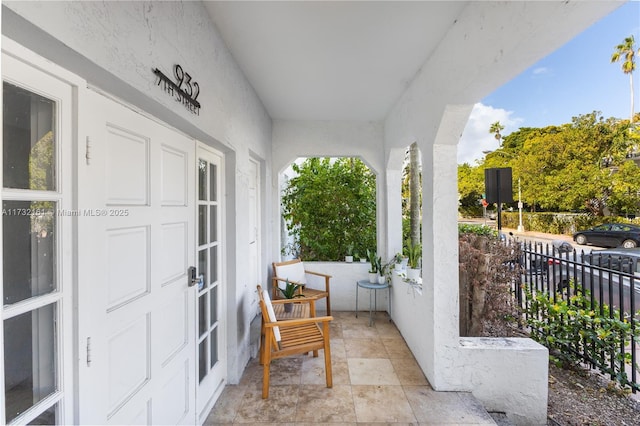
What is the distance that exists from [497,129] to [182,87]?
24.8 m

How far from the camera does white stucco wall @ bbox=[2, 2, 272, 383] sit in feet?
2.63

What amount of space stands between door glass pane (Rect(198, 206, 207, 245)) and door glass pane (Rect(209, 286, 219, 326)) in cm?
42

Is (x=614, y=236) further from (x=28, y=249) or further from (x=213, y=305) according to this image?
(x=28, y=249)

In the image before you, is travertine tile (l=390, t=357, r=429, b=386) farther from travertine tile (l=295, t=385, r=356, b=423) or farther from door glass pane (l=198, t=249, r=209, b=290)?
door glass pane (l=198, t=249, r=209, b=290)

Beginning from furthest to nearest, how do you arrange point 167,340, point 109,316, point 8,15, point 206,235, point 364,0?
point 206,235
point 364,0
point 167,340
point 109,316
point 8,15

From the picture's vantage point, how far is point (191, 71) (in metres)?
1.59

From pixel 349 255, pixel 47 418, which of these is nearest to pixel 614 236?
pixel 349 255

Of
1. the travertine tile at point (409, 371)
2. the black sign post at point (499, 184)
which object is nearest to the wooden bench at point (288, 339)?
the travertine tile at point (409, 371)

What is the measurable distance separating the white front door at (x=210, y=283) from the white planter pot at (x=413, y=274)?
2.03m

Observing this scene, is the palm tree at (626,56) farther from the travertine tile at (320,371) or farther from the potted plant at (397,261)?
the travertine tile at (320,371)

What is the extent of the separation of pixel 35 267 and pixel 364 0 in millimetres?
2058

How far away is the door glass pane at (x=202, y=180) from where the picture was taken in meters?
2.00

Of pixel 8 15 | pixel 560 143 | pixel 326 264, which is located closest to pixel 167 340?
pixel 8 15

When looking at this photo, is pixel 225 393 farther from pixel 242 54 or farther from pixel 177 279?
pixel 242 54
